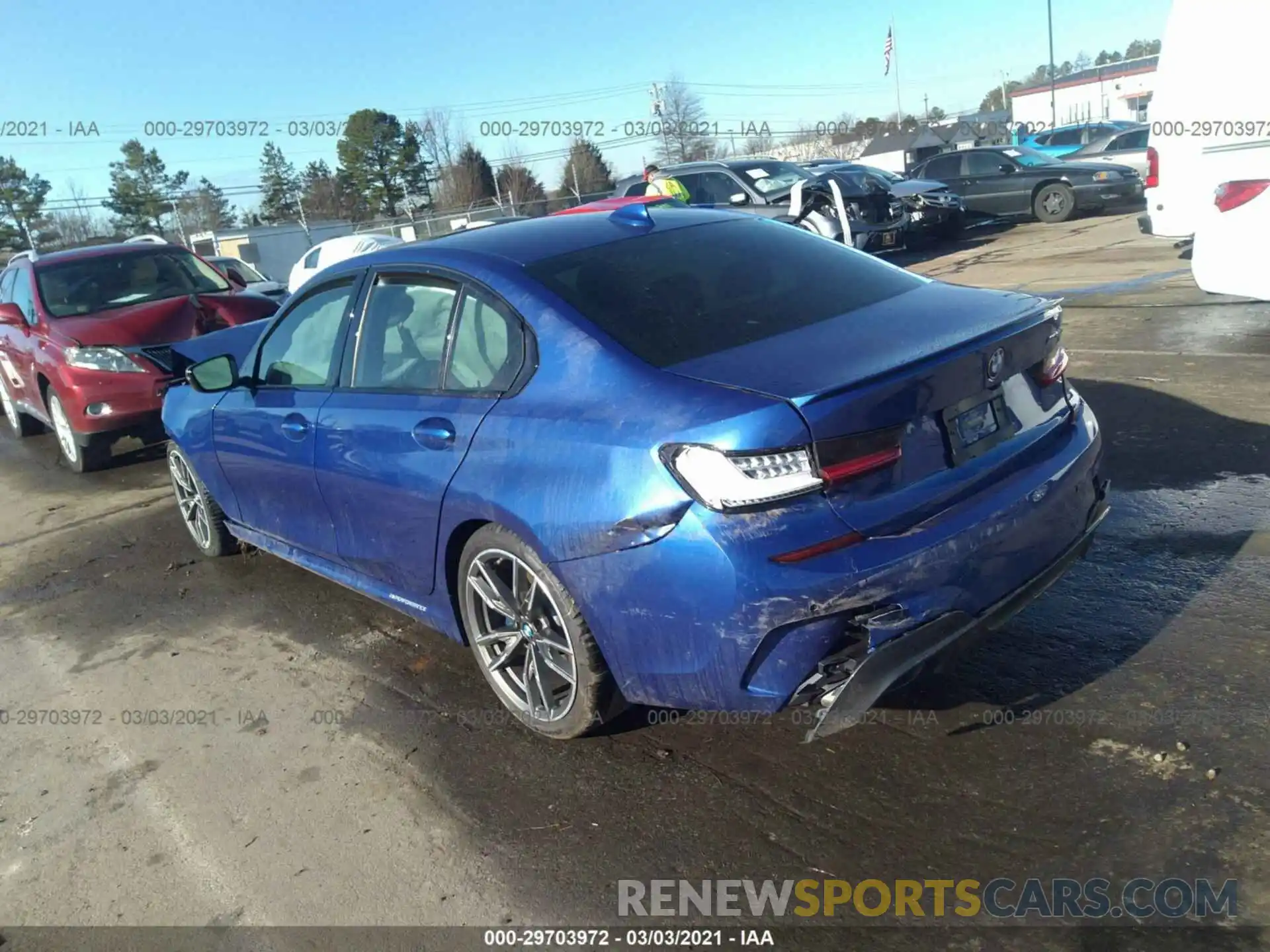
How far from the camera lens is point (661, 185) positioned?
1296cm

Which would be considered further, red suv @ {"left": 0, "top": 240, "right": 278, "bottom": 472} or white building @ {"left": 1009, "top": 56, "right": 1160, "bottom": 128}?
white building @ {"left": 1009, "top": 56, "right": 1160, "bottom": 128}

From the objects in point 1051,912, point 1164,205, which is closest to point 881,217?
point 1164,205

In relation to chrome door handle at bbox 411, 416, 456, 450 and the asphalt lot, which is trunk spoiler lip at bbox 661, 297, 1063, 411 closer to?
chrome door handle at bbox 411, 416, 456, 450

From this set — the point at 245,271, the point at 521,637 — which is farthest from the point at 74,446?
the point at 245,271

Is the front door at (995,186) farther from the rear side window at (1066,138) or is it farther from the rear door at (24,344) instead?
the rear door at (24,344)

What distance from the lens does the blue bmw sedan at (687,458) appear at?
256 cm

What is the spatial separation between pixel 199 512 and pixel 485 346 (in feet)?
10.3

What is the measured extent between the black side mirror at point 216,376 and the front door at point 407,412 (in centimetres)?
95

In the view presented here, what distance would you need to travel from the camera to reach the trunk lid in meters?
2.57

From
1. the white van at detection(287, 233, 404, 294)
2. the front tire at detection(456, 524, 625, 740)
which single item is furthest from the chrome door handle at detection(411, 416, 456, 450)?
the white van at detection(287, 233, 404, 294)

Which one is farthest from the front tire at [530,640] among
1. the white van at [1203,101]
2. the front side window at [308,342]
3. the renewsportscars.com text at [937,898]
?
the white van at [1203,101]

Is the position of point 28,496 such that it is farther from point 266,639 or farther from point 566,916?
point 566,916

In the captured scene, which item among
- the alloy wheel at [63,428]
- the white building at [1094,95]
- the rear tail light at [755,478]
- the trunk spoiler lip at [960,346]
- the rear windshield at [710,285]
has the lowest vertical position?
the alloy wheel at [63,428]

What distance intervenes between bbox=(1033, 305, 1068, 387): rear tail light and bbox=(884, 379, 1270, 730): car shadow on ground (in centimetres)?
87
